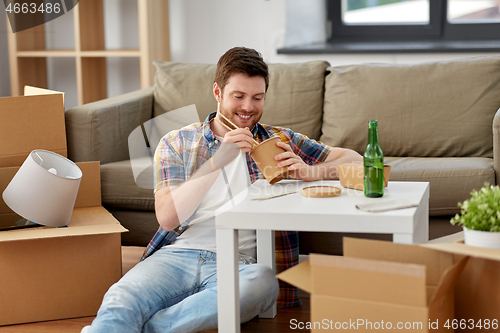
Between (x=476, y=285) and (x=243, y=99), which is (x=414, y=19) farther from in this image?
(x=476, y=285)

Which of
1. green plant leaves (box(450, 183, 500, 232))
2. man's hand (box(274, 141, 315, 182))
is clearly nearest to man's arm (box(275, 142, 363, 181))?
man's hand (box(274, 141, 315, 182))

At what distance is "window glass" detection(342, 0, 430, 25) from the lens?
2994 millimetres

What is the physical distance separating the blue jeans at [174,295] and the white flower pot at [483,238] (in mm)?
529

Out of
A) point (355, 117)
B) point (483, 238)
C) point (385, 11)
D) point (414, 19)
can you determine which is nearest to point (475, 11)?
point (414, 19)

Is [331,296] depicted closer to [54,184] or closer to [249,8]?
[54,184]

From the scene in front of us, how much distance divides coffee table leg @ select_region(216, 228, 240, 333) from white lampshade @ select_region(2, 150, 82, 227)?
71 cm

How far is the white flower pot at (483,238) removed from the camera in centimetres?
99

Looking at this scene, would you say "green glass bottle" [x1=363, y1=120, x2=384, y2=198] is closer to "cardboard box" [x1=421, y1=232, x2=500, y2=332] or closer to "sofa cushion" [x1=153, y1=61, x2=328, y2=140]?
"cardboard box" [x1=421, y1=232, x2=500, y2=332]

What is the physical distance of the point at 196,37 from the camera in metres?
3.11

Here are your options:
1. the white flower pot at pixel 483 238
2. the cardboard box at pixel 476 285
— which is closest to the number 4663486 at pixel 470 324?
the cardboard box at pixel 476 285

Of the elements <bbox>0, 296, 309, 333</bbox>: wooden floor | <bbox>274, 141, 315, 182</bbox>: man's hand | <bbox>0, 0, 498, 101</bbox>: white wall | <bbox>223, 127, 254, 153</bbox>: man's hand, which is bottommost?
<bbox>0, 296, 309, 333</bbox>: wooden floor

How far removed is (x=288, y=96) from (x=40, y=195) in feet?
3.64

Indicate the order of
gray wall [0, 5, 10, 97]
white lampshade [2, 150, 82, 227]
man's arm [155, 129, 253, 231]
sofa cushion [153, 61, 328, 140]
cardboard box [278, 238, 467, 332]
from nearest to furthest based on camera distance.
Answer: cardboard box [278, 238, 467, 332]
man's arm [155, 129, 253, 231]
white lampshade [2, 150, 82, 227]
sofa cushion [153, 61, 328, 140]
gray wall [0, 5, 10, 97]

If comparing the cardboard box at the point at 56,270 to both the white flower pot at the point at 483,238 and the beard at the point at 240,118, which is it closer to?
the beard at the point at 240,118
